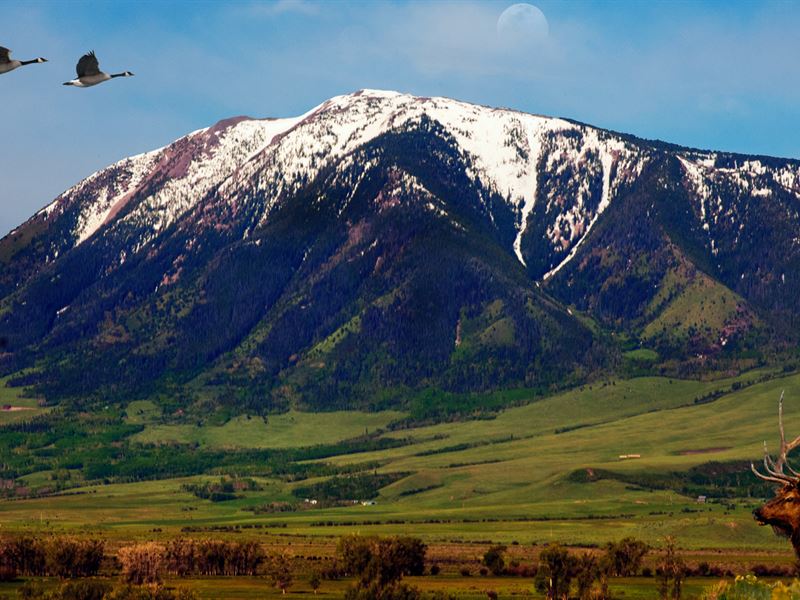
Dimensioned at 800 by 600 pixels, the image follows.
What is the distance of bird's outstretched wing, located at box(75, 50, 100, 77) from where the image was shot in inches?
1304

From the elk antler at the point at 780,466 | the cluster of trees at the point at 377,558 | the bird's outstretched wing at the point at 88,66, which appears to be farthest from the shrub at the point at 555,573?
the bird's outstretched wing at the point at 88,66

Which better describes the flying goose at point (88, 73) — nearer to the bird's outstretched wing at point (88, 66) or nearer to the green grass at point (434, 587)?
the bird's outstretched wing at point (88, 66)

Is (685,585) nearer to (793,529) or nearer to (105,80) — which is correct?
(793,529)

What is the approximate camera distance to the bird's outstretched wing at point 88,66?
33.1 m

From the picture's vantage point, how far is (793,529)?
38688 millimetres

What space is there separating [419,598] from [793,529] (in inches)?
3916

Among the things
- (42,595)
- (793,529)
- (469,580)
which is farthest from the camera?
(469,580)

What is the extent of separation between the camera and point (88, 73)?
109ft

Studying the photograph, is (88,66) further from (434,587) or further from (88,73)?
(434,587)

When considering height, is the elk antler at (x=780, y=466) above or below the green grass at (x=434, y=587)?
above

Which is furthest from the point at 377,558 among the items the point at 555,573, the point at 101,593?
the point at 101,593

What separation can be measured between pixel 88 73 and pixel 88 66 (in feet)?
0.62

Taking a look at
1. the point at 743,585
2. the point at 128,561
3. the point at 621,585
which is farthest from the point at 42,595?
the point at 743,585

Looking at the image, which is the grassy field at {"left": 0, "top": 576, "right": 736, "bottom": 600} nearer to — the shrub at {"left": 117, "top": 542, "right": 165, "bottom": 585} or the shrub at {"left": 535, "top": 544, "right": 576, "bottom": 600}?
the shrub at {"left": 535, "top": 544, "right": 576, "bottom": 600}
